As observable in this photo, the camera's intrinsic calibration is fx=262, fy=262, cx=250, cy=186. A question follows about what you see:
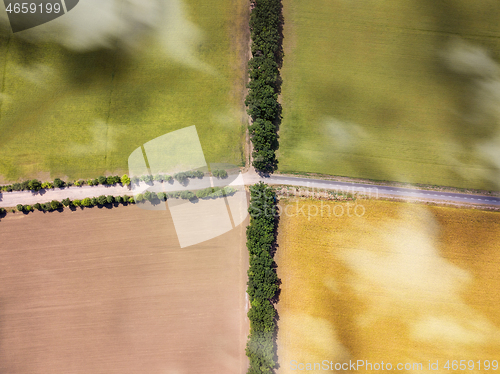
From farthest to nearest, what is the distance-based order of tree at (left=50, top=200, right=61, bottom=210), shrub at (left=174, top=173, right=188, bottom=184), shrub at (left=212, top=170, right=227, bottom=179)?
shrub at (left=212, top=170, right=227, bottom=179) → shrub at (left=174, top=173, right=188, bottom=184) → tree at (left=50, top=200, right=61, bottom=210)

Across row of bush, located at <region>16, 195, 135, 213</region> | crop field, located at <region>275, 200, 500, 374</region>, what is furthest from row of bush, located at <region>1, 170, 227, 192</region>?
crop field, located at <region>275, 200, 500, 374</region>

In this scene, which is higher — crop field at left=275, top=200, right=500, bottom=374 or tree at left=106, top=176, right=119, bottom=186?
tree at left=106, top=176, right=119, bottom=186

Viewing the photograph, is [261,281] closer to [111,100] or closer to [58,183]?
[58,183]

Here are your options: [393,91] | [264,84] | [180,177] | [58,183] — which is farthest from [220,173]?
[393,91]

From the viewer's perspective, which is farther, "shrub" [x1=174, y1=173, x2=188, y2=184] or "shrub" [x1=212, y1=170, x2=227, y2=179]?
"shrub" [x1=212, y1=170, x2=227, y2=179]

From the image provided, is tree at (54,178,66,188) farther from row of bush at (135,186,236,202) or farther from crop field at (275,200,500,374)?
crop field at (275,200,500,374)

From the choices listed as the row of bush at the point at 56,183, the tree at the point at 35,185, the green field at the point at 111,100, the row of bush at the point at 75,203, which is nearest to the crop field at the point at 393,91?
the green field at the point at 111,100

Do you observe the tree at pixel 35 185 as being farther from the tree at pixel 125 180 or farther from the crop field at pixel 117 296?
the tree at pixel 125 180

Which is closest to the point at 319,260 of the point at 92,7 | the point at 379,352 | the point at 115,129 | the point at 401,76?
the point at 379,352
